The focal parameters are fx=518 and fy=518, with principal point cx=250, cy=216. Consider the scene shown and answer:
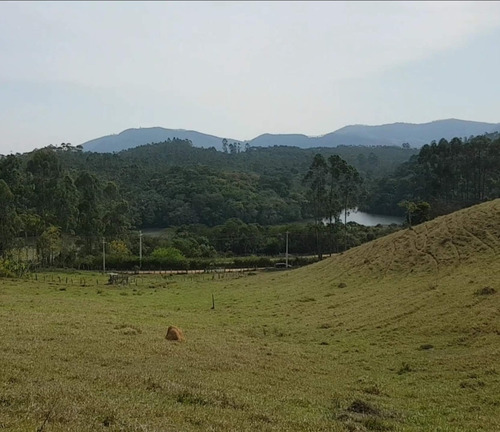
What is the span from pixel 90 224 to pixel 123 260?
505 inches

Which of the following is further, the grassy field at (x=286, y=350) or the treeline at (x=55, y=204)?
the treeline at (x=55, y=204)

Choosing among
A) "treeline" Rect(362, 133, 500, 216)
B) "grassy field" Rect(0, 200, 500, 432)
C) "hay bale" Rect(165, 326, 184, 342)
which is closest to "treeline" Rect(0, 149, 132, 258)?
"grassy field" Rect(0, 200, 500, 432)

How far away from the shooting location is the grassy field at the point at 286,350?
12.9m

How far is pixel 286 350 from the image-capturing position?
26.9 metres

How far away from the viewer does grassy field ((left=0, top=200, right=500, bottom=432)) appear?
12.9 metres

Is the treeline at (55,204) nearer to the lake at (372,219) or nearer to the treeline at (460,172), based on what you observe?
the treeline at (460,172)

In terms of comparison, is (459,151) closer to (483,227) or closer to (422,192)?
(422,192)

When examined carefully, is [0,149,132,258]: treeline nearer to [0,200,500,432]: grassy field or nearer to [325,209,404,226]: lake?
[0,200,500,432]: grassy field

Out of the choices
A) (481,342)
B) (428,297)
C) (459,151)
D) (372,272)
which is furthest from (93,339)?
(459,151)

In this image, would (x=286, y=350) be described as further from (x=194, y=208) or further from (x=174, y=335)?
(x=194, y=208)

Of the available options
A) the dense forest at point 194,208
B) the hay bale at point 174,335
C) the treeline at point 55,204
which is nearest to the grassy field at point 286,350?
the hay bale at point 174,335

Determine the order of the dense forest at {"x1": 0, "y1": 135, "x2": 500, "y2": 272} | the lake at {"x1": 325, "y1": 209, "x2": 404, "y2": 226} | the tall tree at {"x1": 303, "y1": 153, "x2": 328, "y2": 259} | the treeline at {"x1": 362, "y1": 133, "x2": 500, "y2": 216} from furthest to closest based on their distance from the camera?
the lake at {"x1": 325, "y1": 209, "x2": 404, "y2": 226}
the treeline at {"x1": 362, "y1": 133, "x2": 500, "y2": 216}
the tall tree at {"x1": 303, "y1": 153, "x2": 328, "y2": 259}
the dense forest at {"x1": 0, "y1": 135, "x2": 500, "y2": 272}

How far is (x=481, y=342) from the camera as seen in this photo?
24797mm

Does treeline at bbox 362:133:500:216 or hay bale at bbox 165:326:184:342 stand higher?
treeline at bbox 362:133:500:216
